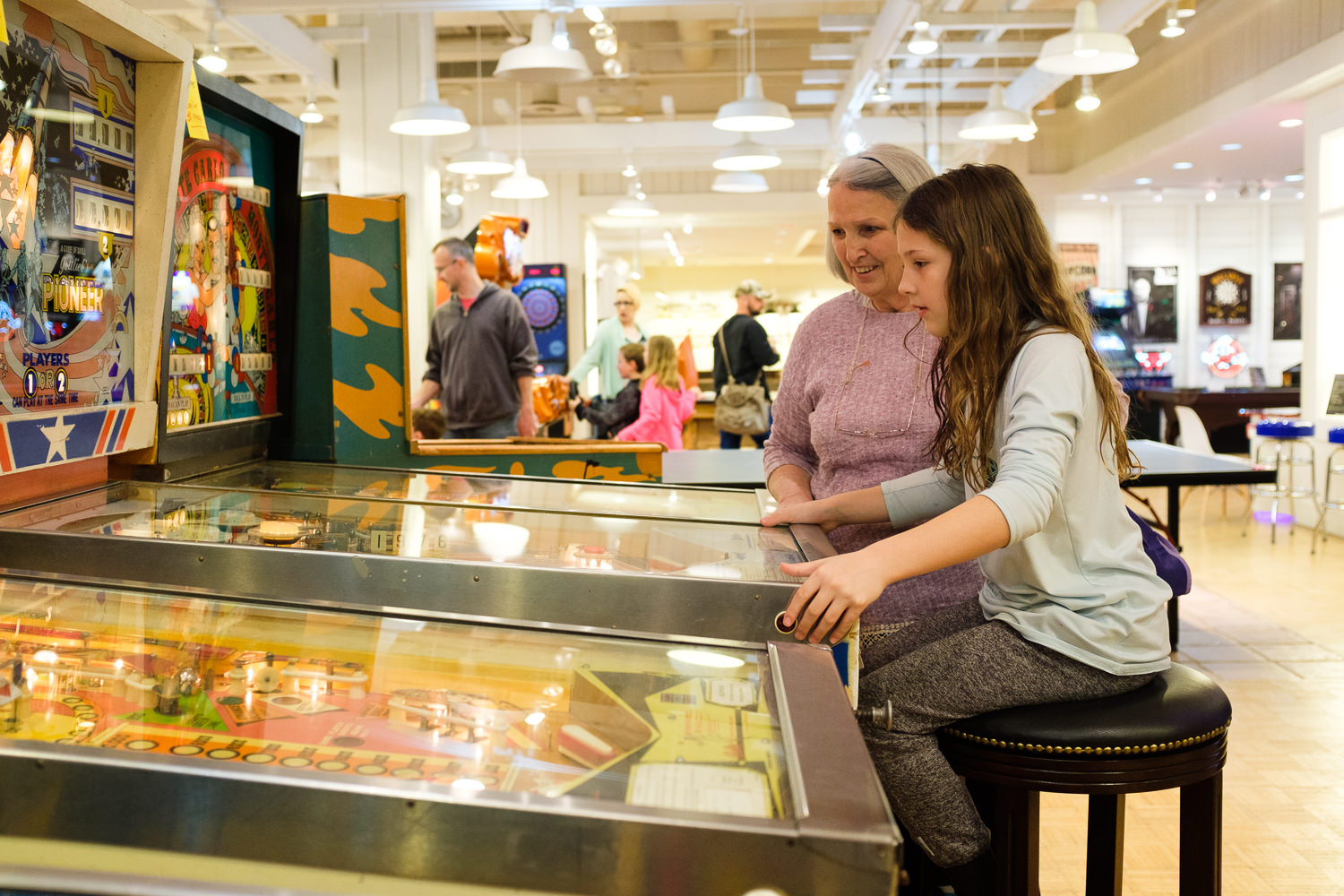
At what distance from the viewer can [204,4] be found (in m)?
6.45

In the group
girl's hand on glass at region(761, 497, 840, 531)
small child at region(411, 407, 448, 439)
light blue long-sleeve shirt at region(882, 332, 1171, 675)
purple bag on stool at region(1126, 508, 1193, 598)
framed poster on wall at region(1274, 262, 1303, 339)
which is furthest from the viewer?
framed poster on wall at region(1274, 262, 1303, 339)

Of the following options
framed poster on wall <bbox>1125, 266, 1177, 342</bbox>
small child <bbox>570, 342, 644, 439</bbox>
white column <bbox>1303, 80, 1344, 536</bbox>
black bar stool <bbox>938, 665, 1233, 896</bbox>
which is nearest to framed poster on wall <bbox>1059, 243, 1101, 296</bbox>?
framed poster on wall <bbox>1125, 266, 1177, 342</bbox>

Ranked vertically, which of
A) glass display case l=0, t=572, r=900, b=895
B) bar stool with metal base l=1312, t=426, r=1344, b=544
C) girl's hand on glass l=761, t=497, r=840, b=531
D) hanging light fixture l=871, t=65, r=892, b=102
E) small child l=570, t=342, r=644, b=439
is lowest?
bar stool with metal base l=1312, t=426, r=1344, b=544

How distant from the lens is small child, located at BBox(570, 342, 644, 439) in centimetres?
696

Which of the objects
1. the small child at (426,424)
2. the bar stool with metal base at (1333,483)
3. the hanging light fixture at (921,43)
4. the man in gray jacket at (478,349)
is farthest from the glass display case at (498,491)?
the bar stool with metal base at (1333,483)

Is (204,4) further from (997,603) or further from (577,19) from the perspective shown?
(997,603)

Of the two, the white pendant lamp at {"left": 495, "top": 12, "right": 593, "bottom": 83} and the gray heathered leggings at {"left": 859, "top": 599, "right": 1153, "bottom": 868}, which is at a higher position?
the white pendant lamp at {"left": 495, "top": 12, "right": 593, "bottom": 83}

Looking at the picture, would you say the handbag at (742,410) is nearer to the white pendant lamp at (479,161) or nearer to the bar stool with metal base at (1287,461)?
the white pendant lamp at (479,161)

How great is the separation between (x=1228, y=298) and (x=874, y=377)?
14.6 m

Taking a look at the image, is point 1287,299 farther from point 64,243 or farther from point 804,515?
point 64,243

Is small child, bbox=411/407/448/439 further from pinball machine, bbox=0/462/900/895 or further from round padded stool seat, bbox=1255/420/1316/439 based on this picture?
round padded stool seat, bbox=1255/420/1316/439

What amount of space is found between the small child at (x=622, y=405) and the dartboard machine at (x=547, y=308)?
5.42 m

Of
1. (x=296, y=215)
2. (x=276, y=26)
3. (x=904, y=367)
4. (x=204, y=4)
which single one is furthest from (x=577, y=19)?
(x=904, y=367)

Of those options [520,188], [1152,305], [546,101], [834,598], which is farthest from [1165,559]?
[1152,305]
